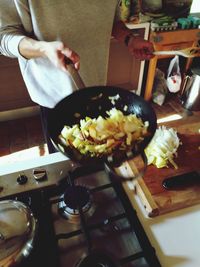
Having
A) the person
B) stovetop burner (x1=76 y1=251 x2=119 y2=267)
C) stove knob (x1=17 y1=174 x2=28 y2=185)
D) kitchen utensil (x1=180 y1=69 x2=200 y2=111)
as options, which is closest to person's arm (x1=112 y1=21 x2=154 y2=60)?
the person

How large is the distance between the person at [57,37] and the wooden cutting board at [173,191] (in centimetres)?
33

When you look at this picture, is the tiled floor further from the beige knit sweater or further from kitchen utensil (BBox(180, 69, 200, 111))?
kitchen utensil (BBox(180, 69, 200, 111))

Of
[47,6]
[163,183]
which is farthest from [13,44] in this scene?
[163,183]

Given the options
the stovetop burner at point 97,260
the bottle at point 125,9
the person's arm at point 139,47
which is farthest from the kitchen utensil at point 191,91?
the stovetop burner at point 97,260

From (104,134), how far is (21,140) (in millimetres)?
1493

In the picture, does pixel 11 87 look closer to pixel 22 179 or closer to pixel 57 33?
pixel 57 33

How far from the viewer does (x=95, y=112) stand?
2.30 feet

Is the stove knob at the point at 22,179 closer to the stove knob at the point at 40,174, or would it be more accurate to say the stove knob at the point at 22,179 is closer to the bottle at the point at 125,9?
the stove knob at the point at 40,174

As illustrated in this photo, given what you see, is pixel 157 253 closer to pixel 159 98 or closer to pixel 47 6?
pixel 47 6

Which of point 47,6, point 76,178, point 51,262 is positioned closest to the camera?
point 51,262

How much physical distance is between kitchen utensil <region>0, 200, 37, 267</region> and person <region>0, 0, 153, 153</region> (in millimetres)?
389

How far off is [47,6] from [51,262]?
0.71 metres

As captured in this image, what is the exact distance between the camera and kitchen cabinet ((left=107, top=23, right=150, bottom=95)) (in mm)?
1900

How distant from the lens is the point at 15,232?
0.46 metres
